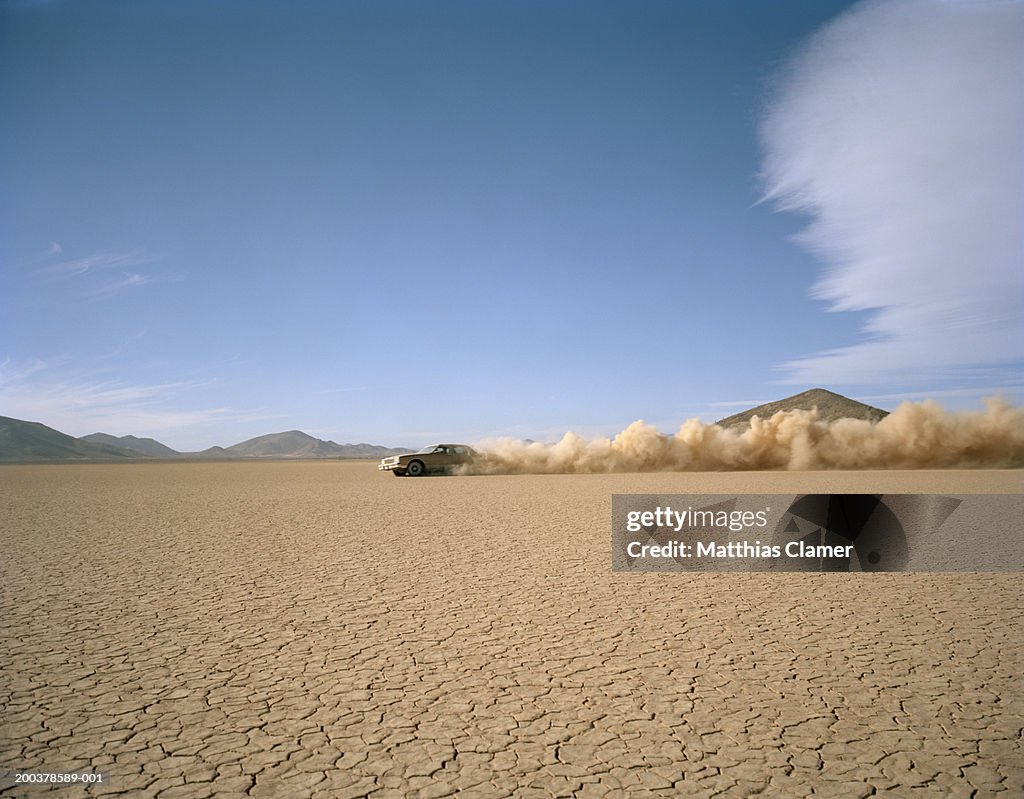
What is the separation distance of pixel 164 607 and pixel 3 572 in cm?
441

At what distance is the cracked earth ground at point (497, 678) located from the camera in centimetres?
421

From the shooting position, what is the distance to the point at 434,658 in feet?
20.8

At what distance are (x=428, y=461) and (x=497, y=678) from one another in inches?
1114

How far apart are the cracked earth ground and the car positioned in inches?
847

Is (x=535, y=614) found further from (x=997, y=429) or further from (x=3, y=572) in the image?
(x=997, y=429)

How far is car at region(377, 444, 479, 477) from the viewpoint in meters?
33.6

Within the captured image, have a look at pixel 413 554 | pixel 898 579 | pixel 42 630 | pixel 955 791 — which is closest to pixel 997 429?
pixel 898 579

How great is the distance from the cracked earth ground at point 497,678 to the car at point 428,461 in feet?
70.6

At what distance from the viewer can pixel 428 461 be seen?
33781 mm

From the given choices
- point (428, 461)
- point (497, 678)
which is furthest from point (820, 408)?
point (497, 678)

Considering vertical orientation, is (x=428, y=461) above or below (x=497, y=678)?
above
